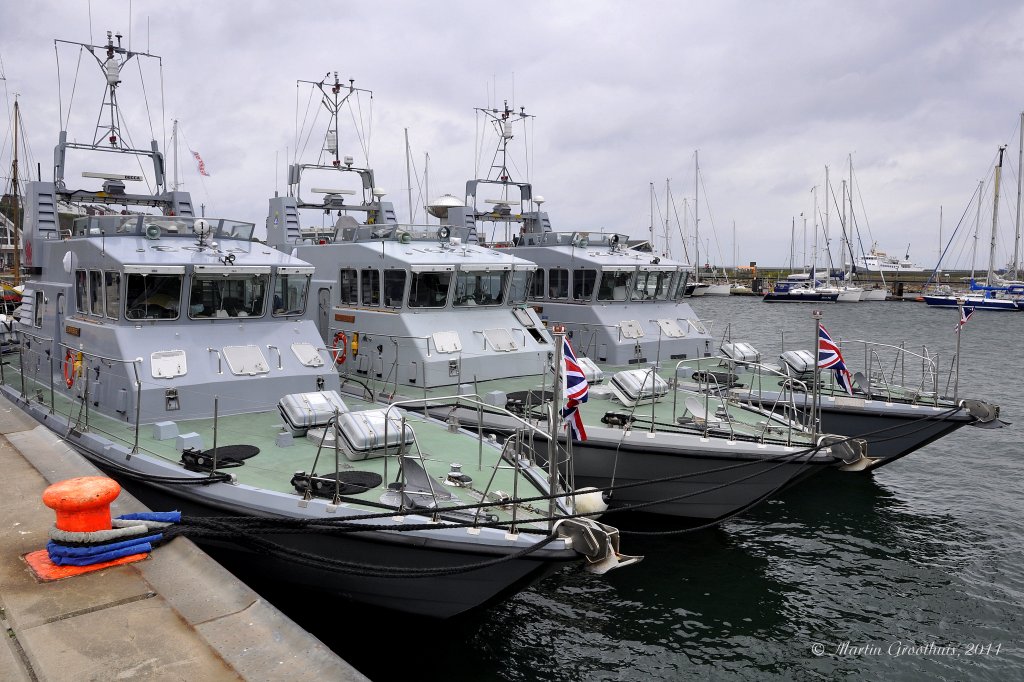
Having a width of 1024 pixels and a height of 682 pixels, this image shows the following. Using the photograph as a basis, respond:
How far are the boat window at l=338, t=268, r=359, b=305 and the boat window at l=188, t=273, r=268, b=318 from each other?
314 cm

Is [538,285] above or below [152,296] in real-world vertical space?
above

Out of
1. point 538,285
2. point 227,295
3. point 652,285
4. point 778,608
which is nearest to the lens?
point 778,608

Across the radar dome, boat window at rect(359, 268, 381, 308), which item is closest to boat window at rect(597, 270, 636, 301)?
the radar dome

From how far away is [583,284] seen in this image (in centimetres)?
1647

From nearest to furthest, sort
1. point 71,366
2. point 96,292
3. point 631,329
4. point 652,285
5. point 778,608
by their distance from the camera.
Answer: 1. point 778,608
2. point 96,292
3. point 71,366
4. point 631,329
5. point 652,285

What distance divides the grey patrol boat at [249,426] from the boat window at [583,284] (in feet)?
20.6

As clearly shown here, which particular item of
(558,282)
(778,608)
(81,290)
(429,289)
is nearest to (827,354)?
(778,608)

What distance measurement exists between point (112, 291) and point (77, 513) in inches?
227

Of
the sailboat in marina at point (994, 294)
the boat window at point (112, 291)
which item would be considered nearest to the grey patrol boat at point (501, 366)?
the boat window at point (112, 291)

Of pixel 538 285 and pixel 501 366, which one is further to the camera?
pixel 538 285

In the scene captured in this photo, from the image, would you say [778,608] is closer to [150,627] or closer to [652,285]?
[150,627]


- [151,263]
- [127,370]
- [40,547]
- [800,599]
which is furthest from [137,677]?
[800,599]

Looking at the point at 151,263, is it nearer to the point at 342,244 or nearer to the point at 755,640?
the point at 342,244

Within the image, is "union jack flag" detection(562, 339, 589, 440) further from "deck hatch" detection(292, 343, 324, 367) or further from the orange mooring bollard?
"deck hatch" detection(292, 343, 324, 367)
